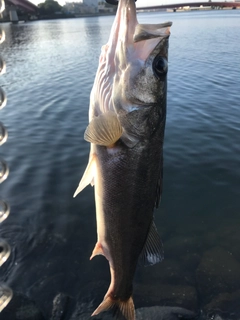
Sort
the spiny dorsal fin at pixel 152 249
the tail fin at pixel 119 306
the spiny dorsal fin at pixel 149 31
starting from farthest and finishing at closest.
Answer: the tail fin at pixel 119 306 → the spiny dorsal fin at pixel 152 249 → the spiny dorsal fin at pixel 149 31

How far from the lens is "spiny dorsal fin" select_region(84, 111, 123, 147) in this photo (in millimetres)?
2623

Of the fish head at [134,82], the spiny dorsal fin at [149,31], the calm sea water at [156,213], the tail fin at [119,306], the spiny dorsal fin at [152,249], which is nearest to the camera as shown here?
the spiny dorsal fin at [149,31]

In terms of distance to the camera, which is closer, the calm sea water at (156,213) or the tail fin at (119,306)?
the tail fin at (119,306)

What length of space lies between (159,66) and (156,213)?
5.89 meters

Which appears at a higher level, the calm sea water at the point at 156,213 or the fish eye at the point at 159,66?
the fish eye at the point at 159,66

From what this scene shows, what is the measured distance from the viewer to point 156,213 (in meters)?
8.05

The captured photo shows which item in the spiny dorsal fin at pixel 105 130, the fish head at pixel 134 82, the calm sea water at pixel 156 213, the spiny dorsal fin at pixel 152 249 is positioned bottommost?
the calm sea water at pixel 156 213

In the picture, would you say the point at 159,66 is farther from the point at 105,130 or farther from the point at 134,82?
the point at 105,130

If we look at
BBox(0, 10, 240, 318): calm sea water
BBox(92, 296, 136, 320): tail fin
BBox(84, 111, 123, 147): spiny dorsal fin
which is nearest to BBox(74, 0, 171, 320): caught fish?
BBox(84, 111, 123, 147): spiny dorsal fin

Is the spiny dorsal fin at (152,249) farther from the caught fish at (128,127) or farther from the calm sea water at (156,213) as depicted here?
the calm sea water at (156,213)

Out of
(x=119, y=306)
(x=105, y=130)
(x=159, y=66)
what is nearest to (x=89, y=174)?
(x=105, y=130)

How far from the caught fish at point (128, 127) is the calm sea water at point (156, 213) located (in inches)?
135

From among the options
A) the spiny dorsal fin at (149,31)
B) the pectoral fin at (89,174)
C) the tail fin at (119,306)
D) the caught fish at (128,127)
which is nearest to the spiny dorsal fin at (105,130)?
the caught fish at (128,127)

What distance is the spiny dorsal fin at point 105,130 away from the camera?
2.62m
